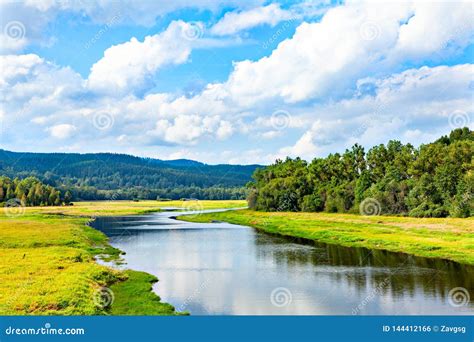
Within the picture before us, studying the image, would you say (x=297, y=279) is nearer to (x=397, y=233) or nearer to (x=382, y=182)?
(x=397, y=233)

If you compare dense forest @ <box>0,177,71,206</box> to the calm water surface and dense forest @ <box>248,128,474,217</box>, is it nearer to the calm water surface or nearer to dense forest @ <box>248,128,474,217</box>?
dense forest @ <box>248,128,474,217</box>

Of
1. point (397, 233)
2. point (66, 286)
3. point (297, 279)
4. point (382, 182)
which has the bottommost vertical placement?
point (297, 279)

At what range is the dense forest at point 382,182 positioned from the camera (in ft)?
269

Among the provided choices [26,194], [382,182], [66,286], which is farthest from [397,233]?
[26,194]

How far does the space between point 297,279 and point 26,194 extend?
467 feet

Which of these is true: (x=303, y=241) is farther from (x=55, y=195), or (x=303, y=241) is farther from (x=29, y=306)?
(x=55, y=195)

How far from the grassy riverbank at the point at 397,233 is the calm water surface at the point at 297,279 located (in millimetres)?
2770

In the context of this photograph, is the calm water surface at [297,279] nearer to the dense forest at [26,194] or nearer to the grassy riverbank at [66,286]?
the grassy riverbank at [66,286]

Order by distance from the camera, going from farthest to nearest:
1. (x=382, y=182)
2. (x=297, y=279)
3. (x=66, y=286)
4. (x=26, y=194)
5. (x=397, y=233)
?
(x=26, y=194), (x=382, y=182), (x=397, y=233), (x=297, y=279), (x=66, y=286)

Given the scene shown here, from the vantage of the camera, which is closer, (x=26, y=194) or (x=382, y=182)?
(x=382, y=182)

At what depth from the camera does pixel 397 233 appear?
62.3 m

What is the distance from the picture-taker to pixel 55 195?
165500 millimetres

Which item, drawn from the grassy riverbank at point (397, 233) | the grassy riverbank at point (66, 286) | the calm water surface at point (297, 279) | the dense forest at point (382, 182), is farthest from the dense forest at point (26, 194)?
the grassy riverbank at point (66, 286)
